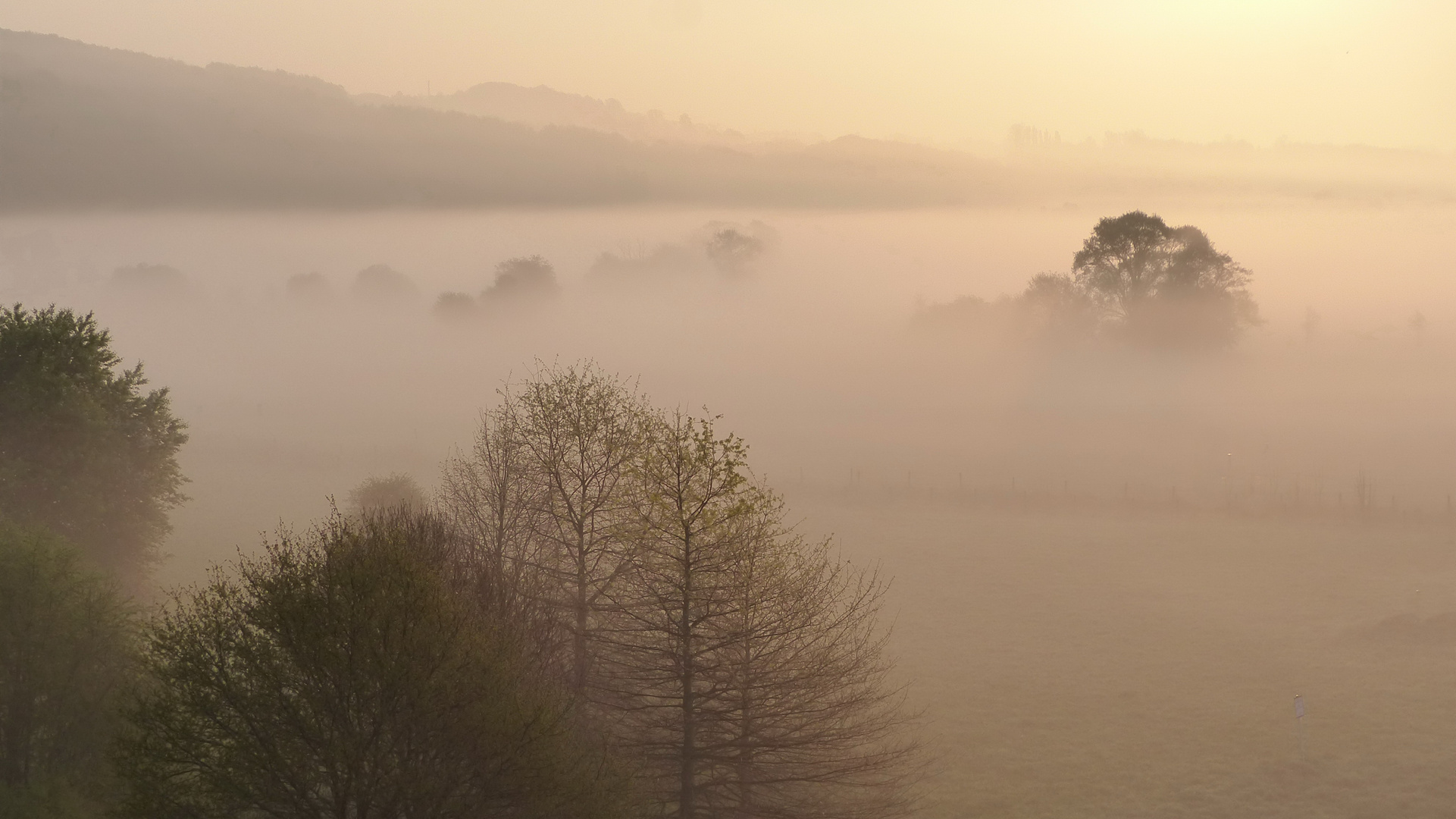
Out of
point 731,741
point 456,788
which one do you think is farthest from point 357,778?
point 731,741

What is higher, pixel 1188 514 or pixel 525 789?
pixel 1188 514

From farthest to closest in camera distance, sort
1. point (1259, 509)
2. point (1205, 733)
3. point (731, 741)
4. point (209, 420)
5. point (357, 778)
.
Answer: point (209, 420) → point (1259, 509) → point (1205, 733) → point (731, 741) → point (357, 778)

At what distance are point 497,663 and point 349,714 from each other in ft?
7.79

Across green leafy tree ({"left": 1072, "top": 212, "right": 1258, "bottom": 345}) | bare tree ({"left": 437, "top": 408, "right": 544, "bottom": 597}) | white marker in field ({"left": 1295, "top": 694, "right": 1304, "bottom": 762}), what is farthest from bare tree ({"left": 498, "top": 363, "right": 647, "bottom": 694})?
A: green leafy tree ({"left": 1072, "top": 212, "right": 1258, "bottom": 345})

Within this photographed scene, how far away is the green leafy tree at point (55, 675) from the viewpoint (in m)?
24.9

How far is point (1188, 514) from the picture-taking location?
73.1m

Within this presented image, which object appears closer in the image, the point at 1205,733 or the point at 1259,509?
the point at 1205,733

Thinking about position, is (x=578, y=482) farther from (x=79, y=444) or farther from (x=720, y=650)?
(x=79, y=444)

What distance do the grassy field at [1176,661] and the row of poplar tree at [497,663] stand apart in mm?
5030

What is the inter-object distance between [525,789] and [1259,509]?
65.6m

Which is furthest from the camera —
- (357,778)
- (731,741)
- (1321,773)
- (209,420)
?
(209,420)

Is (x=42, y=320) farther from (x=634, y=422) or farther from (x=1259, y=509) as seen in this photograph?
(x=1259, y=509)

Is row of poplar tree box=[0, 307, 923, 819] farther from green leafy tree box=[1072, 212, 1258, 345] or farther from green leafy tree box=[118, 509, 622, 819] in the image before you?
green leafy tree box=[1072, 212, 1258, 345]

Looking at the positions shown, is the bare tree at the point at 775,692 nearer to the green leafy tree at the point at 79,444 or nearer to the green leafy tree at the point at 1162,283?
the green leafy tree at the point at 79,444
